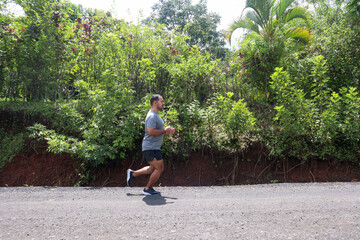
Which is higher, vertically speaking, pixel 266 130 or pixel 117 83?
pixel 117 83

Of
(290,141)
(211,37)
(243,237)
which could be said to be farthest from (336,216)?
(211,37)

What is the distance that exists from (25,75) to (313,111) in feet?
30.1

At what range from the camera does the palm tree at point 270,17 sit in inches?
441

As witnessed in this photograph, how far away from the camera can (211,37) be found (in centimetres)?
2400

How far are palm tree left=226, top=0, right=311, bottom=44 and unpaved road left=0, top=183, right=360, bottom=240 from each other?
740cm

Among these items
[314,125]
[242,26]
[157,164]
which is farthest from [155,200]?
[242,26]

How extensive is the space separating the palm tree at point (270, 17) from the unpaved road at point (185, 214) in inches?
291

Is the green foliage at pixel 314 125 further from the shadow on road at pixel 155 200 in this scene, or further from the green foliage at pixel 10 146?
the green foliage at pixel 10 146

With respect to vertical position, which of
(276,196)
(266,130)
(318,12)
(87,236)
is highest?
(318,12)

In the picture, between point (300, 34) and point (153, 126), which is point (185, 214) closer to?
point (153, 126)

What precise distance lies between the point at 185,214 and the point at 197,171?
3.92 meters

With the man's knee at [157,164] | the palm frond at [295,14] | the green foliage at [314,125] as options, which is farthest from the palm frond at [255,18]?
the man's knee at [157,164]

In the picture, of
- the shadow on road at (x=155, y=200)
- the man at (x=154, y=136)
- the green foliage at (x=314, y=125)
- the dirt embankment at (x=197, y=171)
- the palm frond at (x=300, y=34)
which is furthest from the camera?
the palm frond at (x=300, y=34)

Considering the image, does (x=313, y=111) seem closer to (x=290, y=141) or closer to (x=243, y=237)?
(x=290, y=141)
